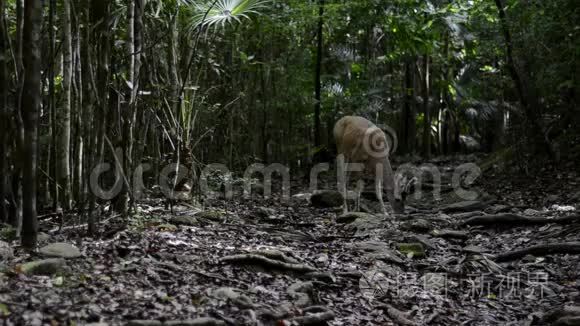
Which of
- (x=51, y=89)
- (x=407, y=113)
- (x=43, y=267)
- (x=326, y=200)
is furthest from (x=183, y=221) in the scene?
(x=407, y=113)

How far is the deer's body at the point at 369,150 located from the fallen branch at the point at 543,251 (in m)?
2.83

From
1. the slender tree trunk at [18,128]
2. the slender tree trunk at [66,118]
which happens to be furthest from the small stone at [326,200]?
the slender tree trunk at [18,128]

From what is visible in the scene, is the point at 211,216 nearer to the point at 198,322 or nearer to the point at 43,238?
the point at 43,238

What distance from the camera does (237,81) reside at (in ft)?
43.3

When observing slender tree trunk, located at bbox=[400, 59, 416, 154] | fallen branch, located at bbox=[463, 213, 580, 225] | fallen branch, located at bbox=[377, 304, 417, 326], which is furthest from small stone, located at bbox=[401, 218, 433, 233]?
slender tree trunk, located at bbox=[400, 59, 416, 154]

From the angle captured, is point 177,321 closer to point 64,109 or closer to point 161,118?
point 64,109

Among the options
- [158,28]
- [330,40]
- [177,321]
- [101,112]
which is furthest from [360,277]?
[330,40]

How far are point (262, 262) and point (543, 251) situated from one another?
2.82 m

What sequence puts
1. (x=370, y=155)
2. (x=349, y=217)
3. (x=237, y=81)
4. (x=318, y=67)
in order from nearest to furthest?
1. (x=349, y=217)
2. (x=370, y=155)
3. (x=237, y=81)
4. (x=318, y=67)

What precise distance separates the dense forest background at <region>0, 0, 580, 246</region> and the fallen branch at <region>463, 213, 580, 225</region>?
10.3ft

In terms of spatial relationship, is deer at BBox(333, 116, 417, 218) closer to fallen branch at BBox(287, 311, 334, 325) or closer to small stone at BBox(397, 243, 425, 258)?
small stone at BBox(397, 243, 425, 258)

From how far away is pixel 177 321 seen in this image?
3.62 metres

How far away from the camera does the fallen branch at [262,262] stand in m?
5.14

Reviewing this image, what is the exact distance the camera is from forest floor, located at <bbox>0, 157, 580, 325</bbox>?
3.93 meters
